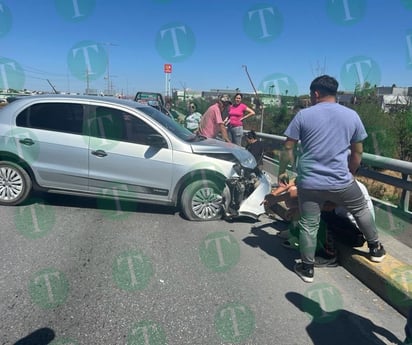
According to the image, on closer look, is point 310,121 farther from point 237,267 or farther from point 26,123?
point 26,123

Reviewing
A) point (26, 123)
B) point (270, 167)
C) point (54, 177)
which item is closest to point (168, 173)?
point (54, 177)

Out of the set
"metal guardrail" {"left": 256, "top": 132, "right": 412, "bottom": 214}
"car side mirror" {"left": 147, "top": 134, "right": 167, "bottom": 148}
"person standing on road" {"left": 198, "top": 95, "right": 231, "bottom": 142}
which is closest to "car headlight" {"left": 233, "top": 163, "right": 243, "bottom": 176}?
"car side mirror" {"left": 147, "top": 134, "right": 167, "bottom": 148}

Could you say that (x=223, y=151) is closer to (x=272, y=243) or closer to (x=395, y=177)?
(x=272, y=243)

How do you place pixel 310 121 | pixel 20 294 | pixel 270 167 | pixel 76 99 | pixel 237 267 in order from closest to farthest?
pixel 20 294 < pixel 310 121 < pixel 237 267 < pixel 76 99 < pixel 270 167

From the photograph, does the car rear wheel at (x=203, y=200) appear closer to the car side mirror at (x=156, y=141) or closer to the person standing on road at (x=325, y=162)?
the car side mirror at (x=156, y=141)

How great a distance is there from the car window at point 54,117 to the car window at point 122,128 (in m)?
0.30

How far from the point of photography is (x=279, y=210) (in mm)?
6172

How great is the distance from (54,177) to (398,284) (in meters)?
4.81

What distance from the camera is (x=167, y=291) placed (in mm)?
3559

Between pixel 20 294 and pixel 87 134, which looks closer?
pixel 20 294

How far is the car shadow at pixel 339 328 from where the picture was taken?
9.62 feet

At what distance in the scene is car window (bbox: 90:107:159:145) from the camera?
565cm

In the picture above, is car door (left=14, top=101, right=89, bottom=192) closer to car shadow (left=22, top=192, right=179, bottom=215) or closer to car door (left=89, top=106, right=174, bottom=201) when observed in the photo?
car door (left=89, top=106, right=174, bottom=201)

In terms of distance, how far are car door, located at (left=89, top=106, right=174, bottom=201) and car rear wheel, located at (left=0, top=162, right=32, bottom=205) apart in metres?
1.07
